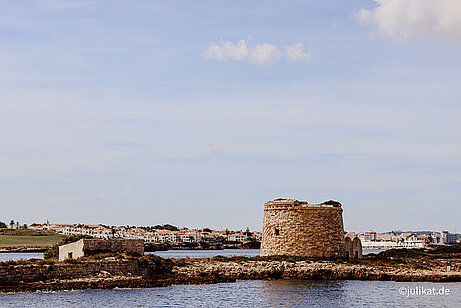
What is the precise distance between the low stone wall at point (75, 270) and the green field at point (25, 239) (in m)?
71.0

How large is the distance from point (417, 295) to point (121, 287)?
11.7 metres

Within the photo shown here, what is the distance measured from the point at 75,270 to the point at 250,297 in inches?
277

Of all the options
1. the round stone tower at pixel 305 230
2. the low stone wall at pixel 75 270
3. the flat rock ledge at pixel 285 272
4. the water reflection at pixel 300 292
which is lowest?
the water reflection at pixel 300 292

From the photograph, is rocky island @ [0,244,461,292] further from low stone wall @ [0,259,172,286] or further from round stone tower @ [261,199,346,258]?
round stone tower @ [261,199,346,258]

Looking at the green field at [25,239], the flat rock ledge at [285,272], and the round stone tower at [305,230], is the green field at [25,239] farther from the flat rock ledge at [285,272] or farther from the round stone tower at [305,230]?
the flat rock ledge at [285,272]

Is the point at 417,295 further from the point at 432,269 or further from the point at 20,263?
the point at 20,263

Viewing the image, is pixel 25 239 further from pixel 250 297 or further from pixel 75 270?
pixel 250 297

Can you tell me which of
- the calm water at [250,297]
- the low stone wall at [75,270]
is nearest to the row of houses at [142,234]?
the low stone wall at [75,270]

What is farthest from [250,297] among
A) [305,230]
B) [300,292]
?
[305,230]

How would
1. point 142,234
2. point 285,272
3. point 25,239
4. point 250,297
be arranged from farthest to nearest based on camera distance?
point 142,234 → point 25,239 → point 285,272 → point 250,297

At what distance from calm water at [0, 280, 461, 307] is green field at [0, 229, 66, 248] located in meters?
73.5

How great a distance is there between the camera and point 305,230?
3616 cm

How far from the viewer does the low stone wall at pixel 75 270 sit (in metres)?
25.4

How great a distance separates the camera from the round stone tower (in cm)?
3606
